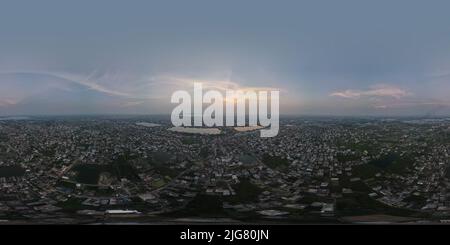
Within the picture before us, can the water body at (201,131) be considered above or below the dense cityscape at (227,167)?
above

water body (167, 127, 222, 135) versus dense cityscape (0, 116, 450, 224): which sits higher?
water body (167, 127, 222, 135)

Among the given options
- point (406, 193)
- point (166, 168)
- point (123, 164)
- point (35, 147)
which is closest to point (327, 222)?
point (406, 193)

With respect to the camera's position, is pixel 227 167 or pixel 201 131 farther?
pixel 227 167

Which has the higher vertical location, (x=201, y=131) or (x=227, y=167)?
(x=201, y=131)

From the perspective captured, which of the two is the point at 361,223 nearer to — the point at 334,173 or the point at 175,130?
the point at 334,173

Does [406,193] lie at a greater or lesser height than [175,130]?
Result: lesser
